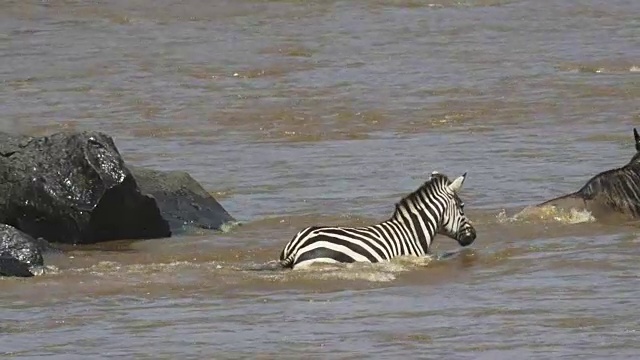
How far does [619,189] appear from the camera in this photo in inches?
542

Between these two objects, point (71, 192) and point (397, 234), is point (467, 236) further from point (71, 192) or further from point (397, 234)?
point (71, 192)

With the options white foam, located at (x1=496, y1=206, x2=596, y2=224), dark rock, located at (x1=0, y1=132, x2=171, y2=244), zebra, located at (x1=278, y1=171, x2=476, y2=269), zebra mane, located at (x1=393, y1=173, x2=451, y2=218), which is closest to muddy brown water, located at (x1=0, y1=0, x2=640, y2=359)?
white foam, located at (x1=496, y1=206, x2=596, y2=224)

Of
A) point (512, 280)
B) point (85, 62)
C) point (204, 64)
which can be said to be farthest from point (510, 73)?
point (512, 280)

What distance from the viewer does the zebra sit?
11.1 meters

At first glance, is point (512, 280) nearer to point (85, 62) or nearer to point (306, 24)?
point (85, 62)

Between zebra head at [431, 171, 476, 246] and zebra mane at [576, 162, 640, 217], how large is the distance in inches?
66.5

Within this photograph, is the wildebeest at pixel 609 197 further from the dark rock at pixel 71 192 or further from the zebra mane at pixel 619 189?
the dark rock at pixel 71 192

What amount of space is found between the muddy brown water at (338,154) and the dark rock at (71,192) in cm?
27

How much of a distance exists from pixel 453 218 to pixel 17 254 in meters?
2.97

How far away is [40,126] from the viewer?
67.9 ft

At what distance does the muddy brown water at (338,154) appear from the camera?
9297 mm

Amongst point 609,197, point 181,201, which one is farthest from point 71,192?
point 609,197

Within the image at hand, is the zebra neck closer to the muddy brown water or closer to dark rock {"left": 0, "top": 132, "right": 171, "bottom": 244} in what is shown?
the muddy brown water

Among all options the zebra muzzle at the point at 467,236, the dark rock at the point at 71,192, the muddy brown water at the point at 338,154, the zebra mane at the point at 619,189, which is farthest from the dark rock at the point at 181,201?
the zebra mane at the point at 619,189
